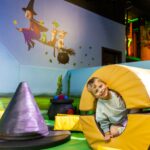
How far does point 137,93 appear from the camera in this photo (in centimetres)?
193

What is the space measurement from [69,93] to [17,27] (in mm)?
1522

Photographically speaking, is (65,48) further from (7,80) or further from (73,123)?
(73,123)

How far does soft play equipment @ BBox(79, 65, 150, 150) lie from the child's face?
68 mm

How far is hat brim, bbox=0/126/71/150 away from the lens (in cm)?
202

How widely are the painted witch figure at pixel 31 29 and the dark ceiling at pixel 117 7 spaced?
3.52 feet

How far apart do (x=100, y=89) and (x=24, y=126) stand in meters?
0.72

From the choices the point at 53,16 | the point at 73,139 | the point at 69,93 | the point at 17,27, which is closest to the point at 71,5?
the point at 53,16

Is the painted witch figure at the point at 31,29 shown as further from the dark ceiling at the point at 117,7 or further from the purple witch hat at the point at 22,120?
the purple witch hat at the point at 22,120

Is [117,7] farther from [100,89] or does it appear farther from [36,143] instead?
[36,143]

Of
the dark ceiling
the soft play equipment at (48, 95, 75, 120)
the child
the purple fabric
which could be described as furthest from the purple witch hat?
the dark ceiling

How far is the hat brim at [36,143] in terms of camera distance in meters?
2.02

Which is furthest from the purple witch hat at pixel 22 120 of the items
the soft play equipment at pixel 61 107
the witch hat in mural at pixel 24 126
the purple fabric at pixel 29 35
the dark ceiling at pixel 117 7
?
the dark ceiling at pixel 117 7

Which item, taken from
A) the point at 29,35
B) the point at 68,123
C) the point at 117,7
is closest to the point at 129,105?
the point at 68,123

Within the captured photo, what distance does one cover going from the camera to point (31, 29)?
181 inches
